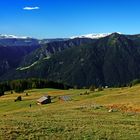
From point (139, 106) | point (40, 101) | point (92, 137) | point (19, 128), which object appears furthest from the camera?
point (40, 101)

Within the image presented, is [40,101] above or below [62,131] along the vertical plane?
below

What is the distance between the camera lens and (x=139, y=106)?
7812 centimetres

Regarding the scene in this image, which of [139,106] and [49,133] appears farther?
[139,106]

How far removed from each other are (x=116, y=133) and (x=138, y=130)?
4.28 meters

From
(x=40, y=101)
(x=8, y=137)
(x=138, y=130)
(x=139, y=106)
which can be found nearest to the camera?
(x=8, y=137)

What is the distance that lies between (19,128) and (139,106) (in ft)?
159

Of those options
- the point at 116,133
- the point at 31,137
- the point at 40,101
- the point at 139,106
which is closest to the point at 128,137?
the point at 116,133

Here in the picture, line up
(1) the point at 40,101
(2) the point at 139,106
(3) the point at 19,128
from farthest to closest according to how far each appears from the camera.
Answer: (1) the point at 40,101 < (2) the point at 139,106 < (3) the point at 19,128

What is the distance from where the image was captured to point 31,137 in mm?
29578

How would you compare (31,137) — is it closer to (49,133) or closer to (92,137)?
(49,133)

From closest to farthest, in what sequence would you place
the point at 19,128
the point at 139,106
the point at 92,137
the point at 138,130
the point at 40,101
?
the point at 92,137
the point at 19,128
the point at 138,130
the point at 139,106
the point at 40,101

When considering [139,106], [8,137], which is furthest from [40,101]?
[8,137]

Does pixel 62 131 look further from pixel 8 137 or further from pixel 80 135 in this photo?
pixel 8 137

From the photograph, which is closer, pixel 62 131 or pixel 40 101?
pixel 62 131
